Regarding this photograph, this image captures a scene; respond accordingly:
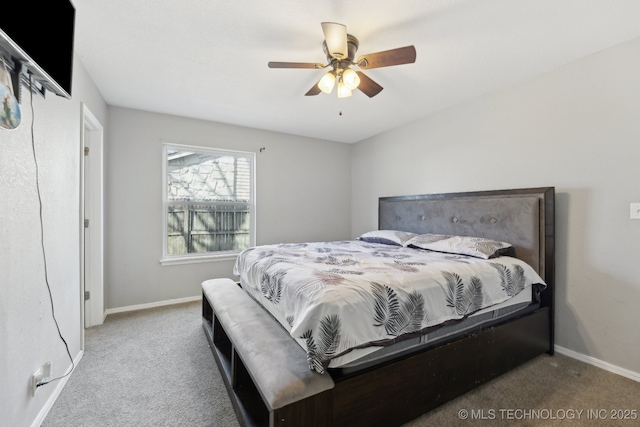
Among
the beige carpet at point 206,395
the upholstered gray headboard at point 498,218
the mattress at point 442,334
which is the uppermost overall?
the upholstered gray headboard at point 498,218

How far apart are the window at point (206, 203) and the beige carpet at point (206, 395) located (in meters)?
1.43

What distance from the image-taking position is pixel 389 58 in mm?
1693

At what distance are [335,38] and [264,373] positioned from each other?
1812 millimetres

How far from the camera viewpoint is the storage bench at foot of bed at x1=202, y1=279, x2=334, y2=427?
1.11 metres

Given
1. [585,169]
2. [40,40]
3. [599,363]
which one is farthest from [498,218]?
[40,40]

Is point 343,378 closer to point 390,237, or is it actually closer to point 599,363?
point 390,237

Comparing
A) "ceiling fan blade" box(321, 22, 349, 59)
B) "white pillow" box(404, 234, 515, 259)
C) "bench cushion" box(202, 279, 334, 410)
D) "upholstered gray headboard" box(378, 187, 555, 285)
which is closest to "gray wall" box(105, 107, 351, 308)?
"upholstered gray headboard" box(378, 187, 555, 285)

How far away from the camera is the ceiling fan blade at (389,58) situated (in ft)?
5.30

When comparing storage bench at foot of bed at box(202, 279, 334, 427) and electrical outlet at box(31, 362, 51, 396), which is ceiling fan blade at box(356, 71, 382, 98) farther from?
electrical outlet at box(31, 362, 51, 396)

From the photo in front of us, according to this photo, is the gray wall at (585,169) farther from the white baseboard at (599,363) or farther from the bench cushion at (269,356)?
the bench cushion at (269,356)

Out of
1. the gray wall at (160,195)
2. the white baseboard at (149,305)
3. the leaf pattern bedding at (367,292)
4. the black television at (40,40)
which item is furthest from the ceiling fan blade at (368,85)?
the white baseboard at (149,305)

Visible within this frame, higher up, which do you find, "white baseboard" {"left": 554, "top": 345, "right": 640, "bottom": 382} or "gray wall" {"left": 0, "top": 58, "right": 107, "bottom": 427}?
"gray wall" {"left": 0, "top": 58, "right": 107, "bottom": 427}

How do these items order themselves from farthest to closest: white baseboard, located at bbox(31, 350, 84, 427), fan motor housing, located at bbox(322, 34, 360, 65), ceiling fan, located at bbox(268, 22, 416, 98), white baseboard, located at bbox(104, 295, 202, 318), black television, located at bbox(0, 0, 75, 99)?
white baseboard, located at bbox(104, 295, 202, 318), fan motor housing, located at bbox(322, 34, 360, 65), ceiling fan, located at bbox(268, 22, 416, 98), white baseboard, located at bbox(31, 350, 84, 427), black television, located at bbox(0, 0, 75, 99)

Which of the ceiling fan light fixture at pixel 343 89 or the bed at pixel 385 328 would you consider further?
the ceiling fan light fixture at pixel 343 89
